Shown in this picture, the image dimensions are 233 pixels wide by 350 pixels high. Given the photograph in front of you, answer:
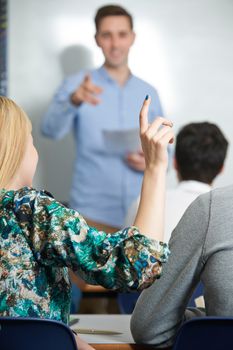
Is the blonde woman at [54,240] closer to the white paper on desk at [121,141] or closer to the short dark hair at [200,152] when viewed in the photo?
the short dark hair at [200,152]

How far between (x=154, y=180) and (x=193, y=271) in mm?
316

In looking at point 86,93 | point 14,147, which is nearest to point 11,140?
point 14,147

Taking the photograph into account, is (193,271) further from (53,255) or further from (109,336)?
(53,255)

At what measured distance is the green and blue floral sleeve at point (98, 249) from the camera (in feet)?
5.40

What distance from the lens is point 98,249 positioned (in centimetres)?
165

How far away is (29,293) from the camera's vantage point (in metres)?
1.74

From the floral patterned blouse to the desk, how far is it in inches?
8.3

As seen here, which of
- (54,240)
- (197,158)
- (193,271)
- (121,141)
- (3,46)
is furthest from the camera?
(3,46)

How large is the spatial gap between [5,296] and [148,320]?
0.42 metres

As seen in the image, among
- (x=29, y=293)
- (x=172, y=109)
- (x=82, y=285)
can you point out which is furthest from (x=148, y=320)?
(x=172, y=109)

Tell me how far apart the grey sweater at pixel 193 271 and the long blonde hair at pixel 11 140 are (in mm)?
447

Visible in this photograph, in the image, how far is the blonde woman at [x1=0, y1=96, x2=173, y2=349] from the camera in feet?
5.42

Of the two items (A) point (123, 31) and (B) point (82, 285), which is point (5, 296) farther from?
(A) point (123, 31)

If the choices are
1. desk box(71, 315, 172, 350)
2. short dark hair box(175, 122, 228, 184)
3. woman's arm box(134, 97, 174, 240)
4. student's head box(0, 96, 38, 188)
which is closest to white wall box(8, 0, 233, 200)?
short dark hair box(175, 122, 228, 184)
